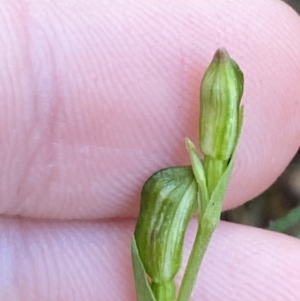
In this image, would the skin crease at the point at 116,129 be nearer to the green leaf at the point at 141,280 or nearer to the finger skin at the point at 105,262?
the finger skin at the point at 105,262

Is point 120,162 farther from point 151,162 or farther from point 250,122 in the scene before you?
point 250,122

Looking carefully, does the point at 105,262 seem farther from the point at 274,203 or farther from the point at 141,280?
the point at 274,203

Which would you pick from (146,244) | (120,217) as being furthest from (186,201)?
(120,217)

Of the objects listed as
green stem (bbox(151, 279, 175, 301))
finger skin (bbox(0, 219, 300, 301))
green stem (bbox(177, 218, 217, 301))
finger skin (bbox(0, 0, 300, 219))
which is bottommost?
finger skin (bbox(0, 219, 300, 301))

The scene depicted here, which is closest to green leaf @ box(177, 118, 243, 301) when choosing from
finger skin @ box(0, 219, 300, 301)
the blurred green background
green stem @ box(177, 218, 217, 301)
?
green stem @ box(177, 218, 217, 301)

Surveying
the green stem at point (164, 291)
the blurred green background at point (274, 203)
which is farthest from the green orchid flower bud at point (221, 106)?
the blurred green background at point (274, 203)

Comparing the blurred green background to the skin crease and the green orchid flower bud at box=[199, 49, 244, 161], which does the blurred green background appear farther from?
the green orchid flower bud at box=[199, 49, 244, 161]
